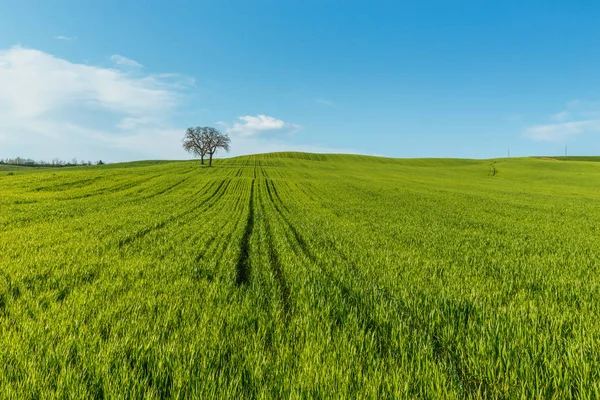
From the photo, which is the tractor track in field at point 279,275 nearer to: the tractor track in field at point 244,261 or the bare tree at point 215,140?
the tractor track in field at point 244,261

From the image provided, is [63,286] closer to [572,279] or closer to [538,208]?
[572,279]

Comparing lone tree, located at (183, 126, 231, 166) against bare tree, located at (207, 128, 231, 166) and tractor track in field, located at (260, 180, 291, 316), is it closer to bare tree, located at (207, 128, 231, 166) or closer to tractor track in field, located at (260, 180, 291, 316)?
bare tree, located at (207, 128, 231, 166)

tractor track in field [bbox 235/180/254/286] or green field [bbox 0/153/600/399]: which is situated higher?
green field [bbox 0/153/600/399]

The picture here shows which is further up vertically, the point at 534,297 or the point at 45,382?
the point at 45,382

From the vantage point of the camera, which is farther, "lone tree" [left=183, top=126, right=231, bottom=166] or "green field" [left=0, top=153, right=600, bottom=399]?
"lone tree" [left=183, top=126, right=231, bottom=166]

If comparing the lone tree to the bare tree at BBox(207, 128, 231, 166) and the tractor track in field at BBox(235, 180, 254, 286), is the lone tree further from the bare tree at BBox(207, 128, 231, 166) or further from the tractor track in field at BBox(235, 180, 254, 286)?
the tractor track in field at BBox(235, 180, 254, 286)

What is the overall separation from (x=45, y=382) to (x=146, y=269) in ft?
16.0

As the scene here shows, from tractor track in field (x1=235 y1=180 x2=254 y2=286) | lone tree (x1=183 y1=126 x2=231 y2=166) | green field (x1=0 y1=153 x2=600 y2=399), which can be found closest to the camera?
green field (x1=0 y1=153 x2=600 y2=399)

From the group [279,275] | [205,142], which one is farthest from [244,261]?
[205,142]

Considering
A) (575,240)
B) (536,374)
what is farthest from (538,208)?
(536,374)

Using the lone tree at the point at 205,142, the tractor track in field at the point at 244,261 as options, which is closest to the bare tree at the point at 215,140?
the lone tree at the point at 205,142

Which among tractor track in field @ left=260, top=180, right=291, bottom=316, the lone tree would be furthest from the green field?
the lone tree

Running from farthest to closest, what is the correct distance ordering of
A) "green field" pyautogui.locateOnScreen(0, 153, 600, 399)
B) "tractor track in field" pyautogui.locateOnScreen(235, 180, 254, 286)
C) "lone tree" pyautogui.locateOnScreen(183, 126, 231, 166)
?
A: 1. "lone tree" pyautogui.locateOnScreen(183, 126, 231, 166)
2. "tractor track in field" pyautogui.locateOnScreen(235, 180, 254, 286)
3. "green field" pyautogui.locateOnScreen(0, 153, 600, 399)

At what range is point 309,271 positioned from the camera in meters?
8.33
